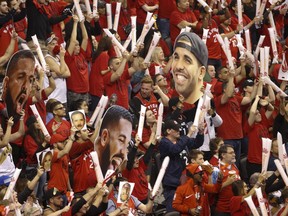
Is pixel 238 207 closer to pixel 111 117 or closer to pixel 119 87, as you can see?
pixel 111 117

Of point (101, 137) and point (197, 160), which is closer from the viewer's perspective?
point (101, 137)

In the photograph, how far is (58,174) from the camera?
1561 cm

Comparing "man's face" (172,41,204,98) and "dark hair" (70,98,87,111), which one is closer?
"man's face" (172,41,204,98)

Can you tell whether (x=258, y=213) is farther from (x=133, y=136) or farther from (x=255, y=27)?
(x=255, y=27)

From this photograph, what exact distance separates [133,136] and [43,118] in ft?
4.13

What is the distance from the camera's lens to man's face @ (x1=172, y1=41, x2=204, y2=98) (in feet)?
51.5

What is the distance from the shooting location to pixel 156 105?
59.4 feet

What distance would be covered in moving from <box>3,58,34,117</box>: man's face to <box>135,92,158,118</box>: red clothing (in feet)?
9.08

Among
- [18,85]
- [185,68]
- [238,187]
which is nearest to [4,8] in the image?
[18,85]

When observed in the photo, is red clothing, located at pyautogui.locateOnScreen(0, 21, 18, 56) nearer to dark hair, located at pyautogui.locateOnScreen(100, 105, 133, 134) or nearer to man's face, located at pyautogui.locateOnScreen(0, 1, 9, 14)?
man's face, located at pyautogui.locateOnScreen(0, 1, 9, 14)

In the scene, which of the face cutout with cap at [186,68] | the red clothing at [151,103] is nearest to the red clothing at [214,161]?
the red clothing at [151,103]

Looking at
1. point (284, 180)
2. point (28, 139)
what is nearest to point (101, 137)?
point (28, 139)

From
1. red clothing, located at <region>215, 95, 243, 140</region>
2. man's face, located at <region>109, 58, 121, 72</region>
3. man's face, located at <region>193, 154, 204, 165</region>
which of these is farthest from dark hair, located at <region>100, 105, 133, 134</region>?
red clothing, located at <region>215, 95, 243, 140</region>

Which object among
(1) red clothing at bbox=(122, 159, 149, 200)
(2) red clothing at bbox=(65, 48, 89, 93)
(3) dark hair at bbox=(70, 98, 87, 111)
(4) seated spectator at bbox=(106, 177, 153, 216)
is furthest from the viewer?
(2) red clothing at bbox=(65, 48, 89, 93)
